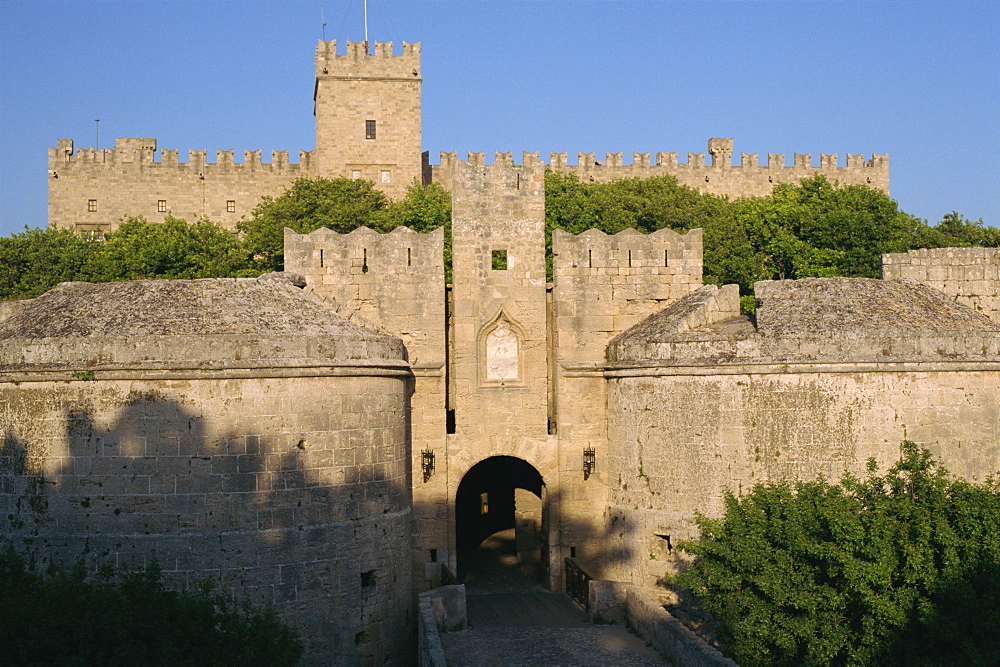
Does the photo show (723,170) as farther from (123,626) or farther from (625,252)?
(123,626)

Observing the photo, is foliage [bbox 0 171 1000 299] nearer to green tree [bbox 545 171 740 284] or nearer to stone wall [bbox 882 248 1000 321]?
green tree [bbox 545 171 740 284]

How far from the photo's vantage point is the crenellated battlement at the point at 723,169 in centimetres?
6631

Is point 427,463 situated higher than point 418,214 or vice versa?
point 418,214

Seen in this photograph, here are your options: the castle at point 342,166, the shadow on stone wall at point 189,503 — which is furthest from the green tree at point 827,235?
the shadow on stone wall at point 189,503

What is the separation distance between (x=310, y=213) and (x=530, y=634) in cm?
3608

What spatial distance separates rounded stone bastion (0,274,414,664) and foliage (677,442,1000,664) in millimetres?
6026

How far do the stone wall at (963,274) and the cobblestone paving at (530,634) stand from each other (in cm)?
963

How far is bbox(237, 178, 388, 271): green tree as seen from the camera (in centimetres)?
4803

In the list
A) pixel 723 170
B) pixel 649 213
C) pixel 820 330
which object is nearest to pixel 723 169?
pixel 723 170

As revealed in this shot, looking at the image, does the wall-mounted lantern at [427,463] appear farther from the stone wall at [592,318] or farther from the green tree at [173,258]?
the green tree at [173,258]

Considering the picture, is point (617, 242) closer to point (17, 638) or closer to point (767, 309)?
point (767, 309)

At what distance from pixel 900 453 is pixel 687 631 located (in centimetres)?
572

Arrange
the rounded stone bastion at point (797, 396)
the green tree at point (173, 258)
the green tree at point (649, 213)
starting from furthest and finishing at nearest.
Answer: the green tree at point (649, 213)
the green tree at point (173, 258)
the rounded stone bastion at point (797, 396)

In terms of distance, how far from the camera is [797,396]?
19.7m
